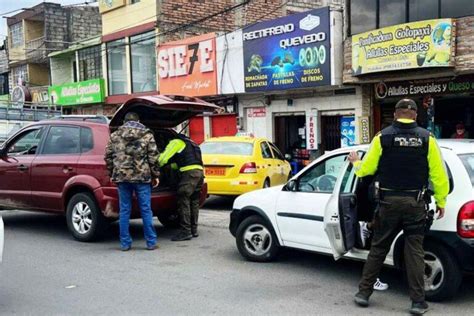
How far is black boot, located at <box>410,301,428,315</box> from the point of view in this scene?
4461mm

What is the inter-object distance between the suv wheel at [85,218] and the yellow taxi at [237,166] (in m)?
3.58

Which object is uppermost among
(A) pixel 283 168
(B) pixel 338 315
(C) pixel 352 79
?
(C) pixel 352 79

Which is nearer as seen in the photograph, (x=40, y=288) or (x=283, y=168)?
(x=40, y=288)

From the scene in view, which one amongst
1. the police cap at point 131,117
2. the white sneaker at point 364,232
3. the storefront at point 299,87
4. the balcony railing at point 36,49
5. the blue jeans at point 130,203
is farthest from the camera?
the balcony railing at point 36,49

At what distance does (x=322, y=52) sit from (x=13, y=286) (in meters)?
10.4

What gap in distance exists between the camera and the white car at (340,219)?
4.64m

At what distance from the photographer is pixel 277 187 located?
6445mm

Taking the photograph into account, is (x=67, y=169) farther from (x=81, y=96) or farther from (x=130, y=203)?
(x=81, y=96)

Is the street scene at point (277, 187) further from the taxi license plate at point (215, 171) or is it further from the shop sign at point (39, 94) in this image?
the shop sign at point (39, 94)

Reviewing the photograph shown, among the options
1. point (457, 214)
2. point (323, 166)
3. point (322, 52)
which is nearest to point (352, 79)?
point (322, 52)

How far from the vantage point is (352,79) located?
1316 cm

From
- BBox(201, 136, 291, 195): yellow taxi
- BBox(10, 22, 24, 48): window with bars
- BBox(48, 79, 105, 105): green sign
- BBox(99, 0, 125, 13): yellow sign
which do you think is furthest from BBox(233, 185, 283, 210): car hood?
BBox(10, 22, 24, 48): window with bars

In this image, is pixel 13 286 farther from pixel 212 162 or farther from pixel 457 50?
pixel 457 50

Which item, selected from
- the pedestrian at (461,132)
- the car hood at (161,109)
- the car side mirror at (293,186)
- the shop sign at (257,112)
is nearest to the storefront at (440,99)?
the pedestrian at (461,132)
